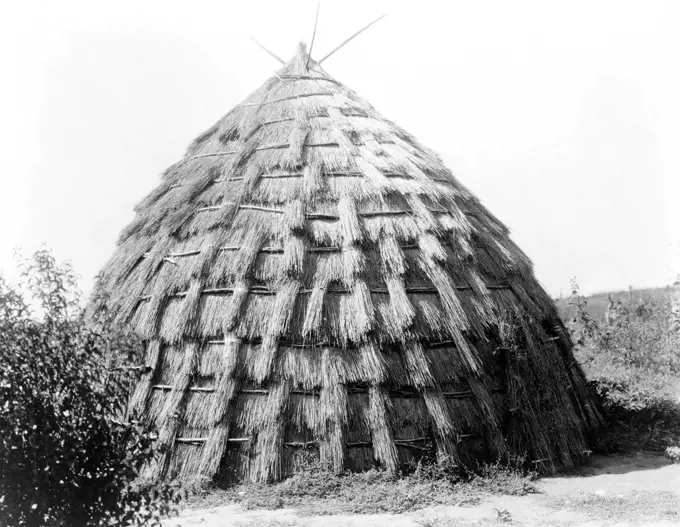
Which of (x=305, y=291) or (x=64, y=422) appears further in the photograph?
(x=305, y=291)

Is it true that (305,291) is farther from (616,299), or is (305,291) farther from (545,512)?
(616,299)

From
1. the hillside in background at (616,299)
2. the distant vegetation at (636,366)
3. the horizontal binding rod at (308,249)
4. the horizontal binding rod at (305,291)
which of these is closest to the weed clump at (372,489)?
the horizontal binding rod at (305,291)

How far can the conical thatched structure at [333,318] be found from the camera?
8.38 meters

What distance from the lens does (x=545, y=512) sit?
25.3ft

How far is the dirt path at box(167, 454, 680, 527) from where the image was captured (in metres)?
7.29

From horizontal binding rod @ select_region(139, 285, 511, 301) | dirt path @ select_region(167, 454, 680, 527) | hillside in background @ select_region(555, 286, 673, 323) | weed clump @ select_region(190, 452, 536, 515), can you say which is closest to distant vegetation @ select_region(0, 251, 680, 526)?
dirt path @ select_region(167, 454, 680, 527)

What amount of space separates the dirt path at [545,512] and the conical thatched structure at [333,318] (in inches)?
26.3

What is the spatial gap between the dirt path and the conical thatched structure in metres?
0.67

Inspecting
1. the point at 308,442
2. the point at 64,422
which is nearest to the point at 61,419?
the point at 64,422

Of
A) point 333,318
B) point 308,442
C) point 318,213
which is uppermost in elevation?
point 318,213

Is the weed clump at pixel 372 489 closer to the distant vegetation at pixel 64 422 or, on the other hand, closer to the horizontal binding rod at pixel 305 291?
the horizontal binding rod at pixel 305 291

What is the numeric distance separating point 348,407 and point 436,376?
1130 mm

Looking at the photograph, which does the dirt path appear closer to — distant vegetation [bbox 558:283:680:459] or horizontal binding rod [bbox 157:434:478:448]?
horizontal binding rod [bbox 157:434:478:448]

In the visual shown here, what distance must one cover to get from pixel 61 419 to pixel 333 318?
3910 millimetres
